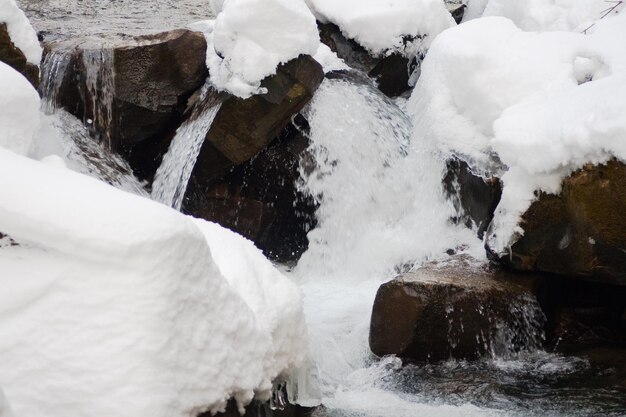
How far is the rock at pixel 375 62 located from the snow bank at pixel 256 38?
1692mm

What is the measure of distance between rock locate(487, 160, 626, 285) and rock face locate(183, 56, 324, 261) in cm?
234

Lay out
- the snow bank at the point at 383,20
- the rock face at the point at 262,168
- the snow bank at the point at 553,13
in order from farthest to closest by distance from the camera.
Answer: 1. the snow bank at the point at 383,20
2. the snow bank at the point at 553,13
3. the rock face at the point at 262,168

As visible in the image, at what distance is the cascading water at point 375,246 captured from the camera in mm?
4715

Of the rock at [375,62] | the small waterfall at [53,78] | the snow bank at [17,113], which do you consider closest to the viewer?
the snow bank at [17,113]

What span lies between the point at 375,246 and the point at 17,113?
3.33 meters

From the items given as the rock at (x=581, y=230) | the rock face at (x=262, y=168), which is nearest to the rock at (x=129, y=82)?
the rock face at (x=262, y=168)

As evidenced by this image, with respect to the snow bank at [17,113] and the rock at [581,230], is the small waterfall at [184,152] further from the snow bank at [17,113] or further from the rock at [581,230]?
the rock at [581,230]

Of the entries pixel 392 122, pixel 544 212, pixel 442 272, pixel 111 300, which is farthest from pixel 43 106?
pixel 111 300

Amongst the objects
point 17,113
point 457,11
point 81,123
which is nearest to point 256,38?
point 81,123

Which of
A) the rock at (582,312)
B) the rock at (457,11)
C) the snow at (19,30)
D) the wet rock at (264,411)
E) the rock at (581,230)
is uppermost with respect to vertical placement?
the rock at (457,11)

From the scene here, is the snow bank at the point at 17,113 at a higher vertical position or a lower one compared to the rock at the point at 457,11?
lower

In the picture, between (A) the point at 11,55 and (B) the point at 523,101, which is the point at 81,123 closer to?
(A) the point at 11,55

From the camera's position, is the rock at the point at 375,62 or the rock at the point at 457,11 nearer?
the rock at the point at 375,62

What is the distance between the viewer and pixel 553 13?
798 cm
